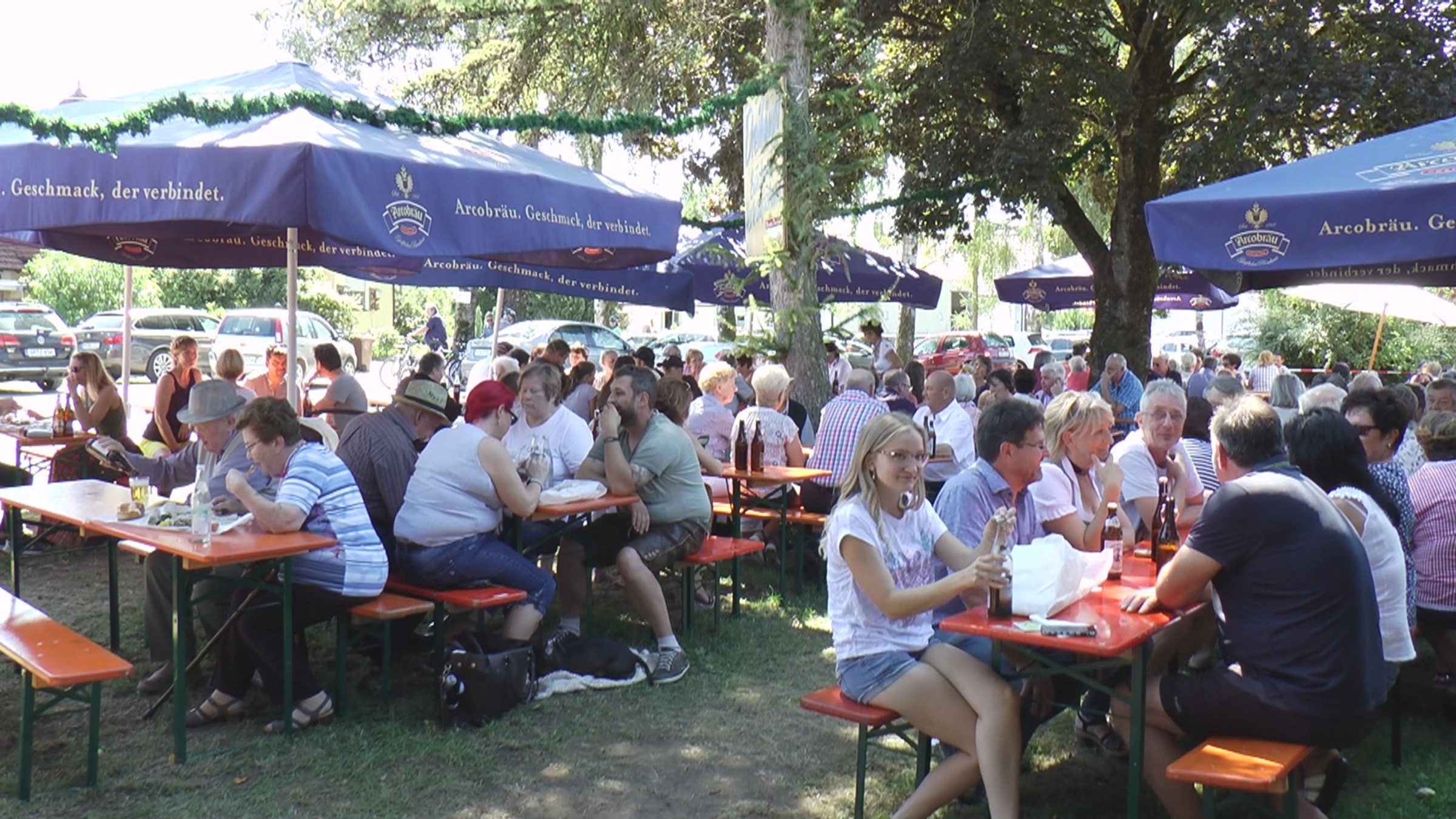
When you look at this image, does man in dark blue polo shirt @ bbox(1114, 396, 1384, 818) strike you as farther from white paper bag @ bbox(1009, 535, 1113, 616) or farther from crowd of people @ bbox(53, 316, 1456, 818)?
white paper bag @ bbox(1009, 535, 1113, 616)

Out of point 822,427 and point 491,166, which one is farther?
point 822,427

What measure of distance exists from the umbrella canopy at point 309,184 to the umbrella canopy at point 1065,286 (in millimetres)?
9717

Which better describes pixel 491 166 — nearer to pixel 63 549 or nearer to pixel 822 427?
pixel 822 427

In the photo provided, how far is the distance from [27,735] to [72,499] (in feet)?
5.23

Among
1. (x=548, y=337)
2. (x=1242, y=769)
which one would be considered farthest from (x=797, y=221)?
(x=548, y=337)

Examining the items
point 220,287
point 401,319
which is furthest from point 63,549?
point 401,319

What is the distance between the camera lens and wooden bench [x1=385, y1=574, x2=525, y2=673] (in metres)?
5.07

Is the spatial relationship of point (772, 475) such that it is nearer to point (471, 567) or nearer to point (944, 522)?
point (471, 567)

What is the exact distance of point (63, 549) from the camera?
26.4 ft

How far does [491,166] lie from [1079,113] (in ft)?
29.8

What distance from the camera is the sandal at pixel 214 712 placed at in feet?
16.1

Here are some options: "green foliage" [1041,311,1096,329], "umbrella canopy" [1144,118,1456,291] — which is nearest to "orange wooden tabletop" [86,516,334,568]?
"umbrella canopy" [1144,118,1456,291]

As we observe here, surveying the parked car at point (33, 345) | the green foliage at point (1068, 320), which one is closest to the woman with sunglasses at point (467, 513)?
the parked car at point (33, 345)

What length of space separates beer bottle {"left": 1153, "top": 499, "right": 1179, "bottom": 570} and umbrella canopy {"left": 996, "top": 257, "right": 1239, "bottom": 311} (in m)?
9.98
